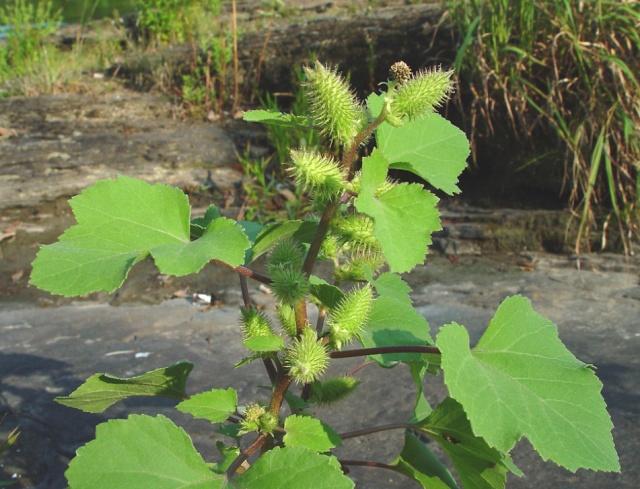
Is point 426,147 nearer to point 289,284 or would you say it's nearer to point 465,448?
point 289,284

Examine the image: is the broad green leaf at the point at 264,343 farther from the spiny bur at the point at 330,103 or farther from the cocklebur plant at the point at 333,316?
the spiny bur at the point at 330,103

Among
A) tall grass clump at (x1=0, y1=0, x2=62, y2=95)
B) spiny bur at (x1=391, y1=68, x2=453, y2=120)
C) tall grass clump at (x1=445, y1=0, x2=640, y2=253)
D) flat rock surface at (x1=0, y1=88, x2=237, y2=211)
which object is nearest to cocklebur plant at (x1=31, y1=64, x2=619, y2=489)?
spiny bur at (x1=391, y1=68, x2=453, y2=120)

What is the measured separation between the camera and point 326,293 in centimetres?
99

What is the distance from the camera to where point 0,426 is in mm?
1928

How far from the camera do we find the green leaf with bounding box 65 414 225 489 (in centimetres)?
86

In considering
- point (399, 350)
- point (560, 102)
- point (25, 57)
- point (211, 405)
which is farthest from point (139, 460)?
point (25, 57)

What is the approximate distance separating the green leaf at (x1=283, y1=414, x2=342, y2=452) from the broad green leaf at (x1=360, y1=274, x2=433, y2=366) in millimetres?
114

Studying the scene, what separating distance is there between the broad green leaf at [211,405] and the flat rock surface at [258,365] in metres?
0.48

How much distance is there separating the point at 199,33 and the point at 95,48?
5.44 feet

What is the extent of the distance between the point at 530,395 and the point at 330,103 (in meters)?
0.40

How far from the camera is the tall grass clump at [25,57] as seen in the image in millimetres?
6074

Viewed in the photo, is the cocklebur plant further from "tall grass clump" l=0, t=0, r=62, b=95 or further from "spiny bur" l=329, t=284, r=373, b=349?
"tall grass clump" l=0, t=0, r=62, b=95

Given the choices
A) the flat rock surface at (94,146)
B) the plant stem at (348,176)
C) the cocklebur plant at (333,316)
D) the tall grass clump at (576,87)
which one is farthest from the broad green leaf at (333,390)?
the flat rock surface at (94,146)

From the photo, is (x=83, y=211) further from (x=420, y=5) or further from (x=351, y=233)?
(x=420, y=5)
